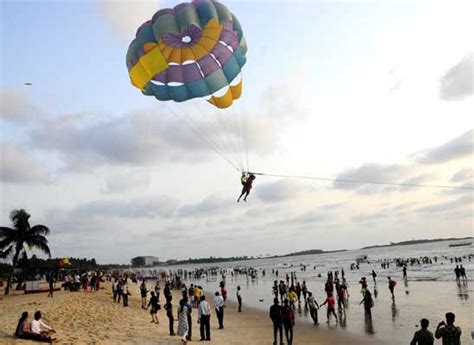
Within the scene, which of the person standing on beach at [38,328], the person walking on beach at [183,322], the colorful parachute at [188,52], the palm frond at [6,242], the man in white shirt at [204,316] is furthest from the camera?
the palm frond at [6,242]

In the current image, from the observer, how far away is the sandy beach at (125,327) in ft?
40.8

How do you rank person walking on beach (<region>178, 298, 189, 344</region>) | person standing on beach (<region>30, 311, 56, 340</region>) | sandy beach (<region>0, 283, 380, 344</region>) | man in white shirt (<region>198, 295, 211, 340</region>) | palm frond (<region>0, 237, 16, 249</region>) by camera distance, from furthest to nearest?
1. palm frond (<region>0, 237, 16, 249</region>)
2. man in white shirt (<region>198, 295, 211, 340</region>)
3. sandy beach (<region>0, 283, 380, 344</region>)
4. person walking on beach (<region>178, 298, 189, 344</region>)
5. person standing on beach (<region>30, 311, 56, 340</region>)

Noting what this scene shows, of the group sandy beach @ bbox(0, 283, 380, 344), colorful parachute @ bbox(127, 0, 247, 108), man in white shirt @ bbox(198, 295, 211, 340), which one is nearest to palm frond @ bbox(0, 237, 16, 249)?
sandy beach @ bbox(0, 283, 380, 344)

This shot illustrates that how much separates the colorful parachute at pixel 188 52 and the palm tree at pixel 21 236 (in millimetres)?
18948

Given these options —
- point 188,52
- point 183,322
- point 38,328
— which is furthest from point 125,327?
point 188,52

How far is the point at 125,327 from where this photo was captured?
1438cm

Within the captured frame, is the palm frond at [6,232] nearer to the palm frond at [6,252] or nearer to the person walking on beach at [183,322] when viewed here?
the palm frond at [6,252]

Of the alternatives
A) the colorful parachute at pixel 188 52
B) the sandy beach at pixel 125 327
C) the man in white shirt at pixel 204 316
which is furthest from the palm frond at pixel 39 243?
the man in white shirt at pixel 204 316

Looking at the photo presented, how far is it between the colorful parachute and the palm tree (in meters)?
18.9

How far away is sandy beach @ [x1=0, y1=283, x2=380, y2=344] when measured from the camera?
40.8ft

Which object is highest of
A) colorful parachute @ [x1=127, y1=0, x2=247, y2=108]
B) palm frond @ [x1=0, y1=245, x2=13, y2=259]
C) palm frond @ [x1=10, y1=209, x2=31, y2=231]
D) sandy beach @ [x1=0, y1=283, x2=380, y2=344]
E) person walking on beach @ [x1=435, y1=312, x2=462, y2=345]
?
colorful parachute @ [x1=127, y1=0, x2=247, y2=108]

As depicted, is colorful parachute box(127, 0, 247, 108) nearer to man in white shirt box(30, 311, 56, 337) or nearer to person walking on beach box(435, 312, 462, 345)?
man in white shirt box(30, 311, 56, 337)

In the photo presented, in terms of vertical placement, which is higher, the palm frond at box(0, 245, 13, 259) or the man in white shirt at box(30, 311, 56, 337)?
the palm frond at box(0, 245, 13, 259)

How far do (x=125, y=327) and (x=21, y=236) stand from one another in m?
19.2
